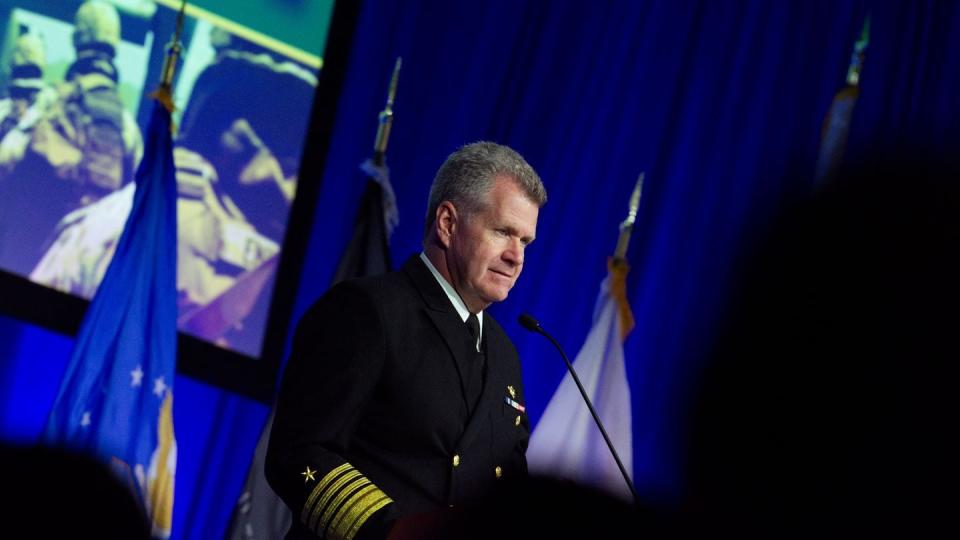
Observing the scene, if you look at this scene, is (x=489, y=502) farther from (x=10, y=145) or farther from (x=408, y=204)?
(x=408, y=204)

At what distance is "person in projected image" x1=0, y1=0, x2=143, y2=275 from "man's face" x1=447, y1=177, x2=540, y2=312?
220 centimetres

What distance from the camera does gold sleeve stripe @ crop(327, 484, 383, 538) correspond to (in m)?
1.89

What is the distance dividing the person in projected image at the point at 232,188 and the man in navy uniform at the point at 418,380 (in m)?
2.16

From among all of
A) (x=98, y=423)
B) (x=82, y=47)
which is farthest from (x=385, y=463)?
(x=82, y=47)

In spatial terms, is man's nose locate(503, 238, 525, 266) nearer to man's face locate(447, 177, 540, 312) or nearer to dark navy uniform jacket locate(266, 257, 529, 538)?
man's face locate(447, 177, 540, 312)

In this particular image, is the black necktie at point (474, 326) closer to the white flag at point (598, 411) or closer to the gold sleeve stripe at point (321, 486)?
the gold sleeve stripe at point (321, 486)

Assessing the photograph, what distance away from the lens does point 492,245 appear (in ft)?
8.07

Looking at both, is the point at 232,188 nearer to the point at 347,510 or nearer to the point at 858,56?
the point at 858,56

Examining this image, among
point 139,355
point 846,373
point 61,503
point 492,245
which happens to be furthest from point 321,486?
point 139,355

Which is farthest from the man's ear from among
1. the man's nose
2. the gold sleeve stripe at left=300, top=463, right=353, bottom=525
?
the gold sleeve stripe at left=300, top=463, right=353, bottom=525

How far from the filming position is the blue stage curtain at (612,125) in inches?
185

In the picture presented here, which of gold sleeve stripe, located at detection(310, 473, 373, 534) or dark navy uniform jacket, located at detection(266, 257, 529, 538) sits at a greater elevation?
dark navy uniform jacket, located at detection(266, 257, 529, 538)

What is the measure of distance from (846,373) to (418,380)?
177 centimetres

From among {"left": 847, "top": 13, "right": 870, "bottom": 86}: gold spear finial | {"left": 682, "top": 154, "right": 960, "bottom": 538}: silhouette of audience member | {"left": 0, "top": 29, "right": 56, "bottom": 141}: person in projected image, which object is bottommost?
{"left": 682, "top": 154, "right": 960, "bottom": 538}: silhouette of audience member
